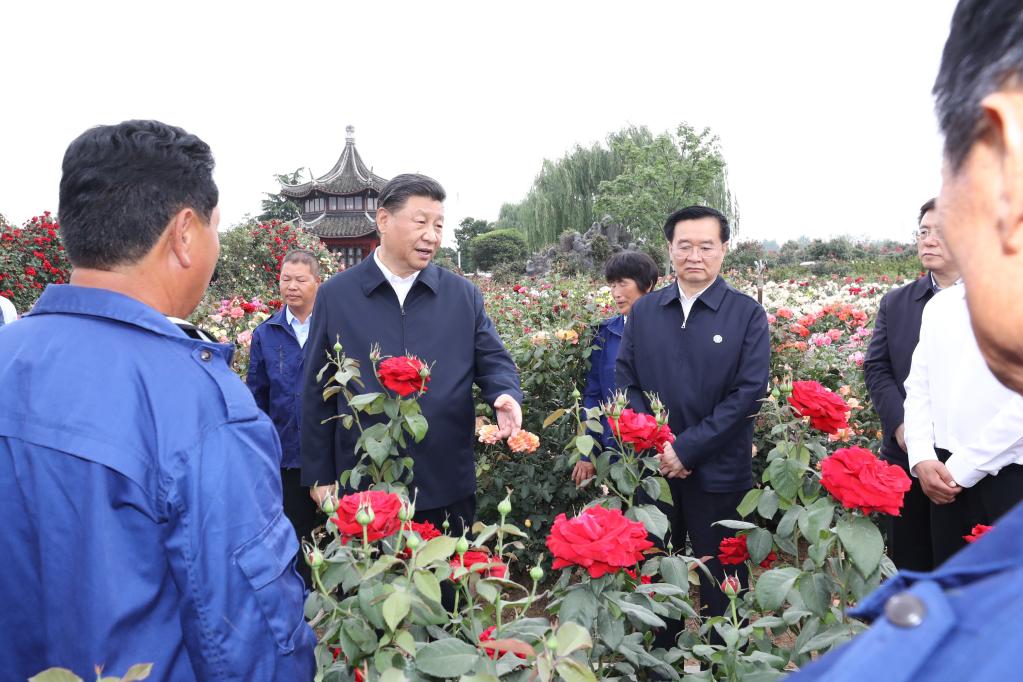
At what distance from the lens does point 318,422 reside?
2.60 meters

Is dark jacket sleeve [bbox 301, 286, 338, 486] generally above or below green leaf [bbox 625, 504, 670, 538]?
above

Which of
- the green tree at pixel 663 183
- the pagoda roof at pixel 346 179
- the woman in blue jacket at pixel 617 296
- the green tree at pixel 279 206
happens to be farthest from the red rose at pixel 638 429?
the green tree at pixel 279 206

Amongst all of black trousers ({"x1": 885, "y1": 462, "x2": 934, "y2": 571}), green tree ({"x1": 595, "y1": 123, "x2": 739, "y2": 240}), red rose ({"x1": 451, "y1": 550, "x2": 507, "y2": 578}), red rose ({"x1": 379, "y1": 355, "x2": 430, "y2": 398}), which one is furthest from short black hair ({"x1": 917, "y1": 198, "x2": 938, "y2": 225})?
green tree ({"x1": 595, "y1": 123, "x2": 739, "y2": 240})

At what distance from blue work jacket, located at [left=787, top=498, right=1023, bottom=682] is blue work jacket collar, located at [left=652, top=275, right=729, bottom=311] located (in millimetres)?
2521

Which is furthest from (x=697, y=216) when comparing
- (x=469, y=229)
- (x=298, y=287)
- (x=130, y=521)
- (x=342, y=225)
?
(x=469, y=229)

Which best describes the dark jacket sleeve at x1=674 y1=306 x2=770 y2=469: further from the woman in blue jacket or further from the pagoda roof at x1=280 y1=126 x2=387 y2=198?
the pagoda roof at x1=280 y1=126 x2=387 y2=198

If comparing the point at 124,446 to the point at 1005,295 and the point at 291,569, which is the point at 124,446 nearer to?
the point at 291,569

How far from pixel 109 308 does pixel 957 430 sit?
239 cm

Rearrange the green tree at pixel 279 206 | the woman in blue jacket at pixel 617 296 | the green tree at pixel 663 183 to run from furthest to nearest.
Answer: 1. the green tree at pixel 279 206
2. the green tree at pixel 663 183
3. the woman in blue jacket at pixel 617 296

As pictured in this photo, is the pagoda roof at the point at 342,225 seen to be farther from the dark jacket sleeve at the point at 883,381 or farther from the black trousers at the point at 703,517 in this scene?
the black trousers at the point at 703,517

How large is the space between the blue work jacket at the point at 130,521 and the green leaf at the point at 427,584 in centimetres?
20

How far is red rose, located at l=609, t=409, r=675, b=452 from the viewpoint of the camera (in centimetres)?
177

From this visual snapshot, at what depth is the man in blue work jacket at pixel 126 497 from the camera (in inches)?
39.1

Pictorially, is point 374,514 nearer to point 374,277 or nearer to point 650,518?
point 650,518
